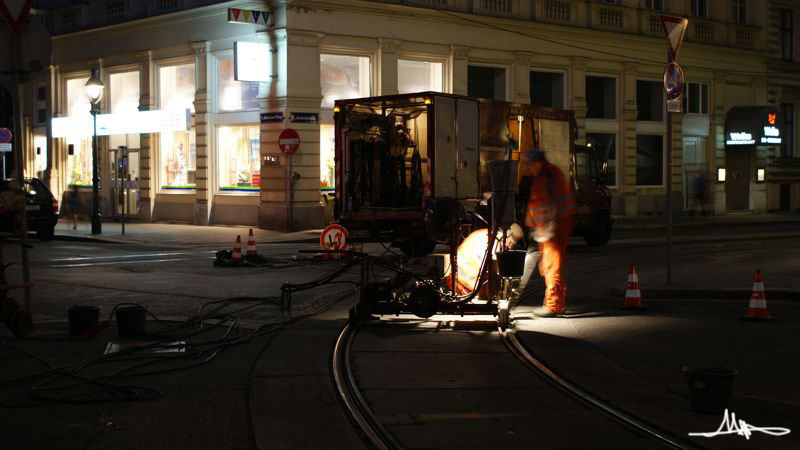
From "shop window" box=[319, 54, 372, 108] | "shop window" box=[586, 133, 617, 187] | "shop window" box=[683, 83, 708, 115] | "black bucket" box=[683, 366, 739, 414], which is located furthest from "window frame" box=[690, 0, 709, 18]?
"black bucket" box=[683, 366, 739, 414]

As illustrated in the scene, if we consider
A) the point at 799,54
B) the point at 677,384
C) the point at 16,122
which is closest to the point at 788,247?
the point at 677,384

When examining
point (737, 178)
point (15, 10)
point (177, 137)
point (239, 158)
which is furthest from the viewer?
point (737, 178)

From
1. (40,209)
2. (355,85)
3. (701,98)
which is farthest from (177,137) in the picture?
(701,98)

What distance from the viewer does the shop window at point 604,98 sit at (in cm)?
3741

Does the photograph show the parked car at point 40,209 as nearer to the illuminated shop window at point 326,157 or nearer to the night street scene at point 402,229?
the night street scene at point 402,229

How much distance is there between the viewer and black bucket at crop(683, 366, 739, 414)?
6727 mm

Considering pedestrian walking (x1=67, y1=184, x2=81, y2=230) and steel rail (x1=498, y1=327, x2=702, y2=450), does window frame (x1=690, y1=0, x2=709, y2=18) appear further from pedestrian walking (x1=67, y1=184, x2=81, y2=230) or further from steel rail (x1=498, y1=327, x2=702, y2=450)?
steel rail (x1=498, y1=327, x2=702, y2=450)

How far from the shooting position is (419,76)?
32.4 m

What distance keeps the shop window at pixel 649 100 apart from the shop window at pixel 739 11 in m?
5.90

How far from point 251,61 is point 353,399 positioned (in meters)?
23.6

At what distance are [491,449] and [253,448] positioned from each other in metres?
1.50

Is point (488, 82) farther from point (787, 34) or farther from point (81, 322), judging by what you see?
point (81, 322)

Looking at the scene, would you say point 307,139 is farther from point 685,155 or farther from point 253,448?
point 253,448

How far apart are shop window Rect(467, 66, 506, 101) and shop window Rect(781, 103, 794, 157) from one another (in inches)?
721
